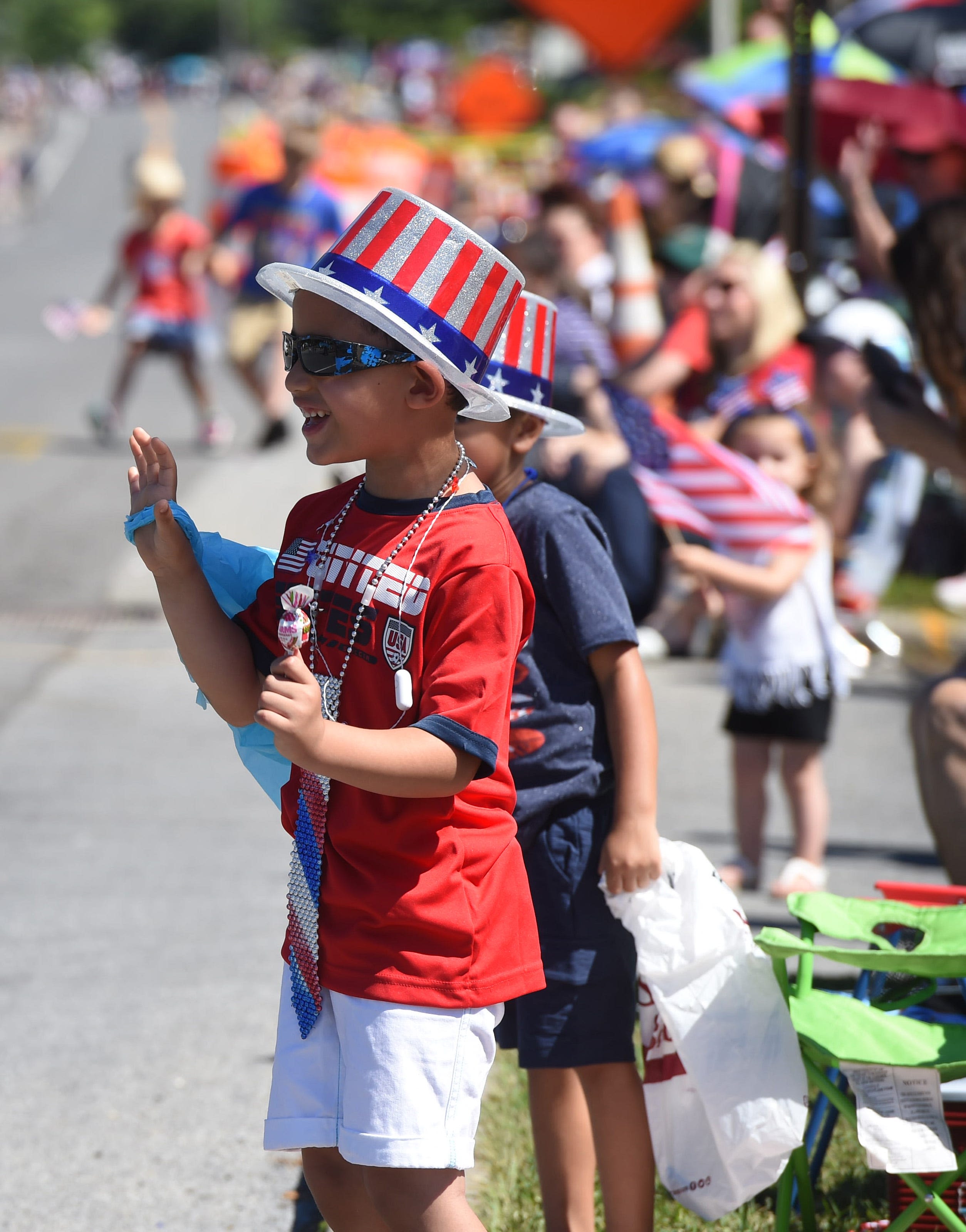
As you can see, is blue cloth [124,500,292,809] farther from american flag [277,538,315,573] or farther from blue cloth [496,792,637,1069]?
blue cloth [496,792,637,1069]

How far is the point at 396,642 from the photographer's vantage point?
6.36ft

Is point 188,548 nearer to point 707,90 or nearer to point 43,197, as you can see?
point 707,90

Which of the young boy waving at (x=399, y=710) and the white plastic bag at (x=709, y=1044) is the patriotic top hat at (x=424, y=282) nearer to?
the young boy waving at (x=399, y=710)

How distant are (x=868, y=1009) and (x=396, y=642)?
1.06 m

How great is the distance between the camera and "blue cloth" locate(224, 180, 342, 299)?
1028 centimetres

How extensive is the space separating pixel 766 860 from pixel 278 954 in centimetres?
165

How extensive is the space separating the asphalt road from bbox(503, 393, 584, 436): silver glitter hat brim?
1.54m

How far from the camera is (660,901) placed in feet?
7.80

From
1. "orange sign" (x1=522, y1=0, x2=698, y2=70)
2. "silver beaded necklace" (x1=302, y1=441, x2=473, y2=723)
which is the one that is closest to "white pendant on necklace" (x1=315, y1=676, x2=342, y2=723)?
"silver beaded necklace" (x1=302, y1=441, x2=473, y2=723)

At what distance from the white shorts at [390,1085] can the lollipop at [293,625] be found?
0.47m

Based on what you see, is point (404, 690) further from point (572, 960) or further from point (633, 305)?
point (633, 305)

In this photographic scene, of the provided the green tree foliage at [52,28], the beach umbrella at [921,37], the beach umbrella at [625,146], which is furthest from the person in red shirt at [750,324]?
the green tree foliage at [52,28]

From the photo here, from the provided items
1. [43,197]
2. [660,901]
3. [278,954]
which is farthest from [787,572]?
[43,197]

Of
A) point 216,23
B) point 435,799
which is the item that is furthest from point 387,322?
point 216,23
